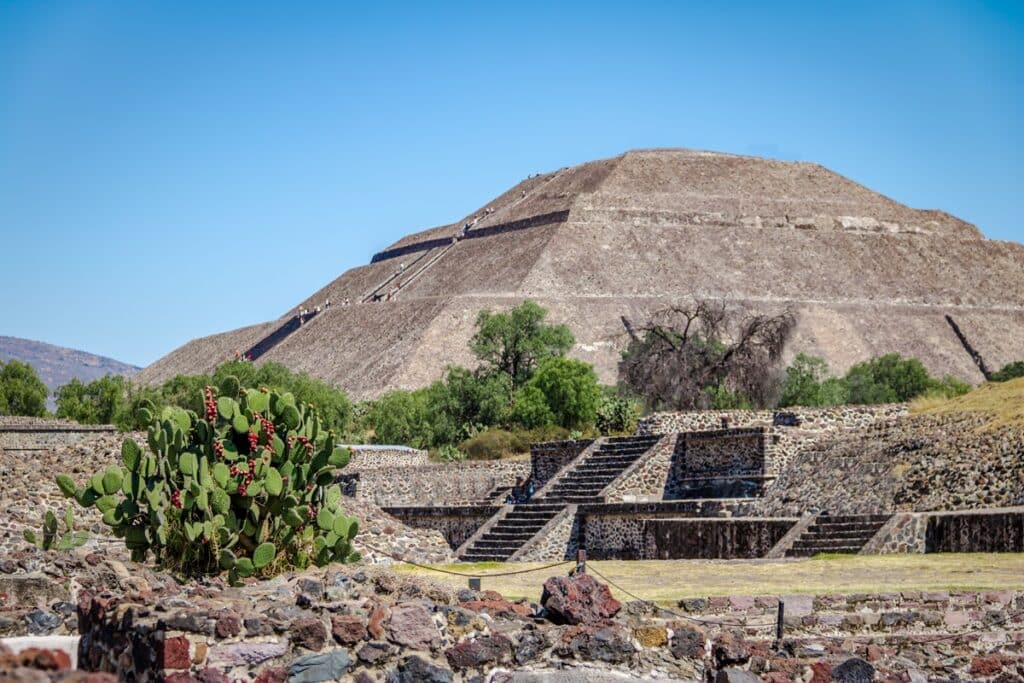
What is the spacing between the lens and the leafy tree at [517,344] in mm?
66188

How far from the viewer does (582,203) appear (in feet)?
429

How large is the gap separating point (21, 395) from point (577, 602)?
66.7 m

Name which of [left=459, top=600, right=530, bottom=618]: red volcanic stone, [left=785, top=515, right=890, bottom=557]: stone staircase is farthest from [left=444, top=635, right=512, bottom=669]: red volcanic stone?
[left=785, top=515, right=890, bottom=557]: stone staircase

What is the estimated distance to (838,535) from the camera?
2409cm

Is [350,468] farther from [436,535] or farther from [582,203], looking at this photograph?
[582,203]

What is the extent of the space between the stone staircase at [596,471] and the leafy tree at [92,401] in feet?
128

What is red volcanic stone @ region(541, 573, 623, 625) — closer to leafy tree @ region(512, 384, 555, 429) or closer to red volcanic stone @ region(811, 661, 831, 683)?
red volcanic stone @ region(811, 661, 831, 683)

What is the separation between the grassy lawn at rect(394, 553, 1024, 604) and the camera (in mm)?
16844

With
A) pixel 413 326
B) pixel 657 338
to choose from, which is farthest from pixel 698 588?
pixel 413 326

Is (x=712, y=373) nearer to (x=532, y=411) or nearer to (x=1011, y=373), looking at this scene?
(x=532, y=411)

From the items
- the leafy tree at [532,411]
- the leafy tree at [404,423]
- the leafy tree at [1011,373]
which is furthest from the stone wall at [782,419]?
the leafy tree at [1011,373]

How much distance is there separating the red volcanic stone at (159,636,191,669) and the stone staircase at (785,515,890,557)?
15052 millimetres

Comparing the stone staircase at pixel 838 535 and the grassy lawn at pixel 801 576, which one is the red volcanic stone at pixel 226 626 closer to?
the grassy lawn at pixel 801 576

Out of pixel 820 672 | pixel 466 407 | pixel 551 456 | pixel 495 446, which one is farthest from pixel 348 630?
pixel 466 407
